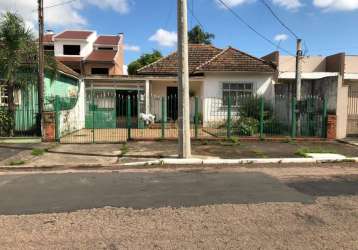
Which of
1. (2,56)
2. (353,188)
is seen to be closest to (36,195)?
(353,188)

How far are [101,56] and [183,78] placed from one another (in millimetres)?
28399

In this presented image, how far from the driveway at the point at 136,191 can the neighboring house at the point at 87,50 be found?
2778cm

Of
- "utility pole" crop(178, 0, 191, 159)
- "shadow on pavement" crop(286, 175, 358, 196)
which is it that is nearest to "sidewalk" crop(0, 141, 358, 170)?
"utility pole" crop(178, 0, 191, 159)

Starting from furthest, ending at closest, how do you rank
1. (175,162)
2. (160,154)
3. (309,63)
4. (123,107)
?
1. (309,63)
2. (123,107)
3. (160,154)
4. (175,162)

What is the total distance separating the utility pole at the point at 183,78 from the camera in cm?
1007

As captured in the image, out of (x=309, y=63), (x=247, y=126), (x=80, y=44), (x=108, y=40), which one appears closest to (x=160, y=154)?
(x=247, y=126)

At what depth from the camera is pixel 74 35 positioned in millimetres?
40188

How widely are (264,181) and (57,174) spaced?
483 centimetres

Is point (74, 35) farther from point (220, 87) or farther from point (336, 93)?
point (336, 93)

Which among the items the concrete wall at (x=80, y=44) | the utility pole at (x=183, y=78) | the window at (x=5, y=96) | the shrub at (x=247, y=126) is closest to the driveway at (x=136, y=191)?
the utility pole at (x=183, y=78)

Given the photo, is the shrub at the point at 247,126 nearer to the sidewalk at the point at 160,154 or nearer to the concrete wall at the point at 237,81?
the sidewalk at the point at 160,154

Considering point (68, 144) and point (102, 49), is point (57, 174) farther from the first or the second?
point (102, 49)

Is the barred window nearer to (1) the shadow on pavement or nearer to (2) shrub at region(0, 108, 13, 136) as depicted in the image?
(2) shrub at region(0, 108, 13, 136)

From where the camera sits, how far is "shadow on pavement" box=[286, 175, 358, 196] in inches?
261
